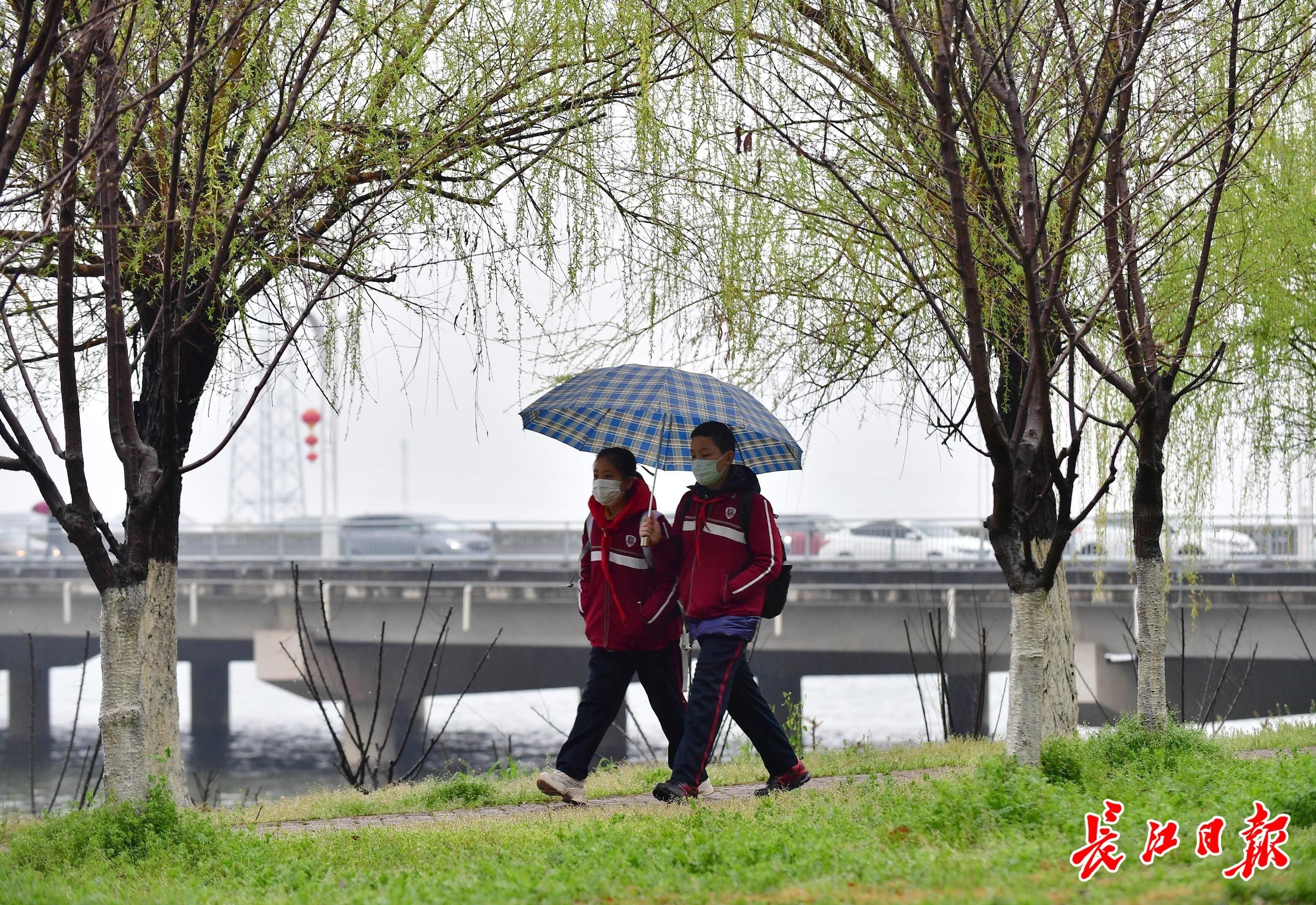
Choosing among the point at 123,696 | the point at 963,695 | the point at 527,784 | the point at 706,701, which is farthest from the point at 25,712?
the point at 706,701

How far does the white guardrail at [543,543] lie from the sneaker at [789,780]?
9282 mm

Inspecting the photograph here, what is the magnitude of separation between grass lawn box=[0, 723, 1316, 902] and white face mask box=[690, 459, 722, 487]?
1534mm

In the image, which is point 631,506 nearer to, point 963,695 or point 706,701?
point 706,701

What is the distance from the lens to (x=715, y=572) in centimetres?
591

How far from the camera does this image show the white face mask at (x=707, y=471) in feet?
19.7

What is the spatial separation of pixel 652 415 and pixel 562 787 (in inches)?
78.1

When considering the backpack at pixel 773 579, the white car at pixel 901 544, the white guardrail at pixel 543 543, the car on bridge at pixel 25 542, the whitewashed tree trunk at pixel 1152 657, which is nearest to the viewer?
the backpack at pixel 773 579

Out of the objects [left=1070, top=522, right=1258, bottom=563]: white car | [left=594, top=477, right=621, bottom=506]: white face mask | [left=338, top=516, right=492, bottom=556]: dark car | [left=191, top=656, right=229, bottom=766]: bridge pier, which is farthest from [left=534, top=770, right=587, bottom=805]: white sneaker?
[left=191, top=656, right=229, bottom=766]: bridge pier

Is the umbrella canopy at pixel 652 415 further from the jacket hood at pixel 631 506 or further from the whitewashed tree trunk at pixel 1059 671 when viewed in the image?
the whitewashed tree trunk at pixel 1059 671

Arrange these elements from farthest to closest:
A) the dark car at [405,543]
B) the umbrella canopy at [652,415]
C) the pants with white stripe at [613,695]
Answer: the dark car at [405,543] < the umbrella canopy at [652,415] < the pants with white stripe at [613,695]

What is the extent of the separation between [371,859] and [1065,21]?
4764 mm

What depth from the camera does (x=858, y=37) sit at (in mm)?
6637

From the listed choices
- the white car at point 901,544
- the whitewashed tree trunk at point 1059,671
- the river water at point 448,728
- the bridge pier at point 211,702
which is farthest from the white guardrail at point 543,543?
the bridge pier at point 211,702

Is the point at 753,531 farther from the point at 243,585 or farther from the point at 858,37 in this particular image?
the point at 243,585
